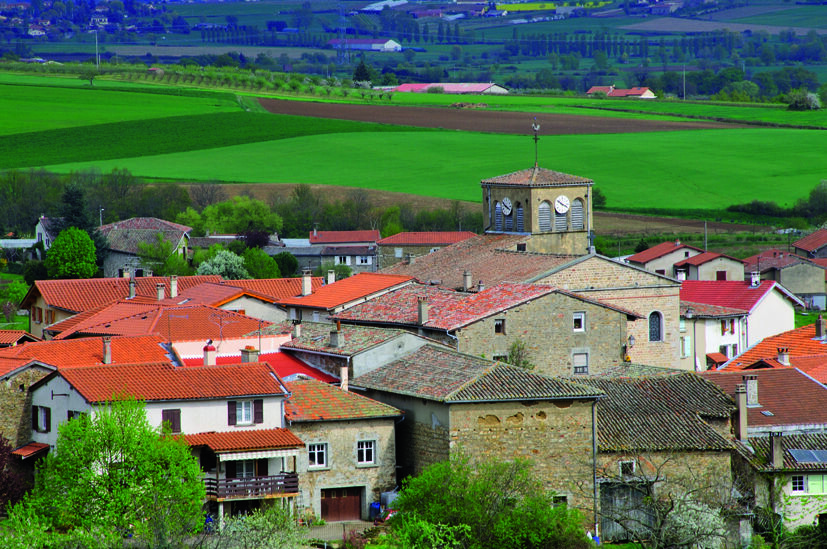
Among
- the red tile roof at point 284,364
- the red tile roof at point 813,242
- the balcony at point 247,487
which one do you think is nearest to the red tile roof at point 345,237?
the red tile roof at point 813,242

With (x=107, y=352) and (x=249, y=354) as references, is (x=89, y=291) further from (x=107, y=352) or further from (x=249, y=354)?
(x=249, y=354)

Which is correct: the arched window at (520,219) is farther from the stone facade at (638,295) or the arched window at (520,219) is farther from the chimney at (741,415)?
the chimney at (741,415)

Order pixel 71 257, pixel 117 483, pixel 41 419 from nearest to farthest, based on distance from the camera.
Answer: pixel 117 483 → pixel 41 419 → pixel 71 257

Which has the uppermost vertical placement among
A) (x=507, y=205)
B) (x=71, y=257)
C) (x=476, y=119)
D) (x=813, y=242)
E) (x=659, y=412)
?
(x=476, y=119)

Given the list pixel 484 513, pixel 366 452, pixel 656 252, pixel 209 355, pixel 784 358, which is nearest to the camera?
pixel 484 513

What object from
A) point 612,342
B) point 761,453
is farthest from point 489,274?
point 761,453

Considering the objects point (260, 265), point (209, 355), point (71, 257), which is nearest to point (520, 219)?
point (209, 355)

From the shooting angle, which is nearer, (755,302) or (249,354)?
(249,354)
